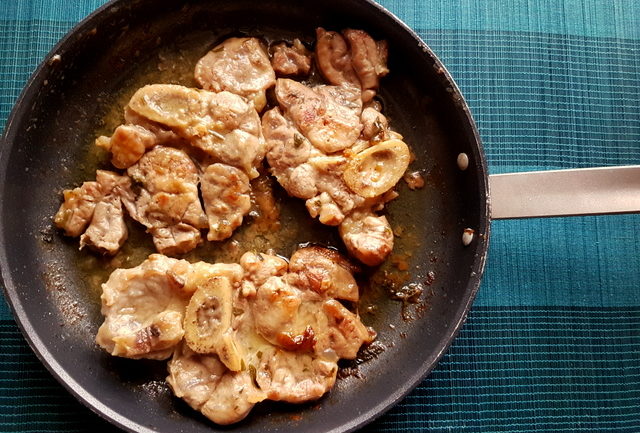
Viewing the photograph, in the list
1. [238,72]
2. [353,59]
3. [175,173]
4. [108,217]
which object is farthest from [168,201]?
[353,59]

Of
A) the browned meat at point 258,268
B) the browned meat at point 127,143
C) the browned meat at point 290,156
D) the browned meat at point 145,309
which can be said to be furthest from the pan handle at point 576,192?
the browned meat at point 127,143

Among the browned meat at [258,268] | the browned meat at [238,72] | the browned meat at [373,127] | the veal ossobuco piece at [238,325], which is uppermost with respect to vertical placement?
the browned meat at [238,72]

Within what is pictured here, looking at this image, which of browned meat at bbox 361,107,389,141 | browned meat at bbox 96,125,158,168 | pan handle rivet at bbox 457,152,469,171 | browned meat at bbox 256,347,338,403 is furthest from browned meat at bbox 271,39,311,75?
browned meat at bbox 256,347,338,403

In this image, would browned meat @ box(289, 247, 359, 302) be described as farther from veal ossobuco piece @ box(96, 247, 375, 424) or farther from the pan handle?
the pan handle

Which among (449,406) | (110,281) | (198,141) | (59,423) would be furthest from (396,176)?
(59,423)

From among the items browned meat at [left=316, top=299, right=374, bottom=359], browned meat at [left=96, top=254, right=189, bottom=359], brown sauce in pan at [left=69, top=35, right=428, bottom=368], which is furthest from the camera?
brown sauce in pan at [left=69, top=35, right=428, bottom=368]

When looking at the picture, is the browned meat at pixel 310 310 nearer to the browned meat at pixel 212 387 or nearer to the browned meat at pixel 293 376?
the browned meat at pixel 293 376
